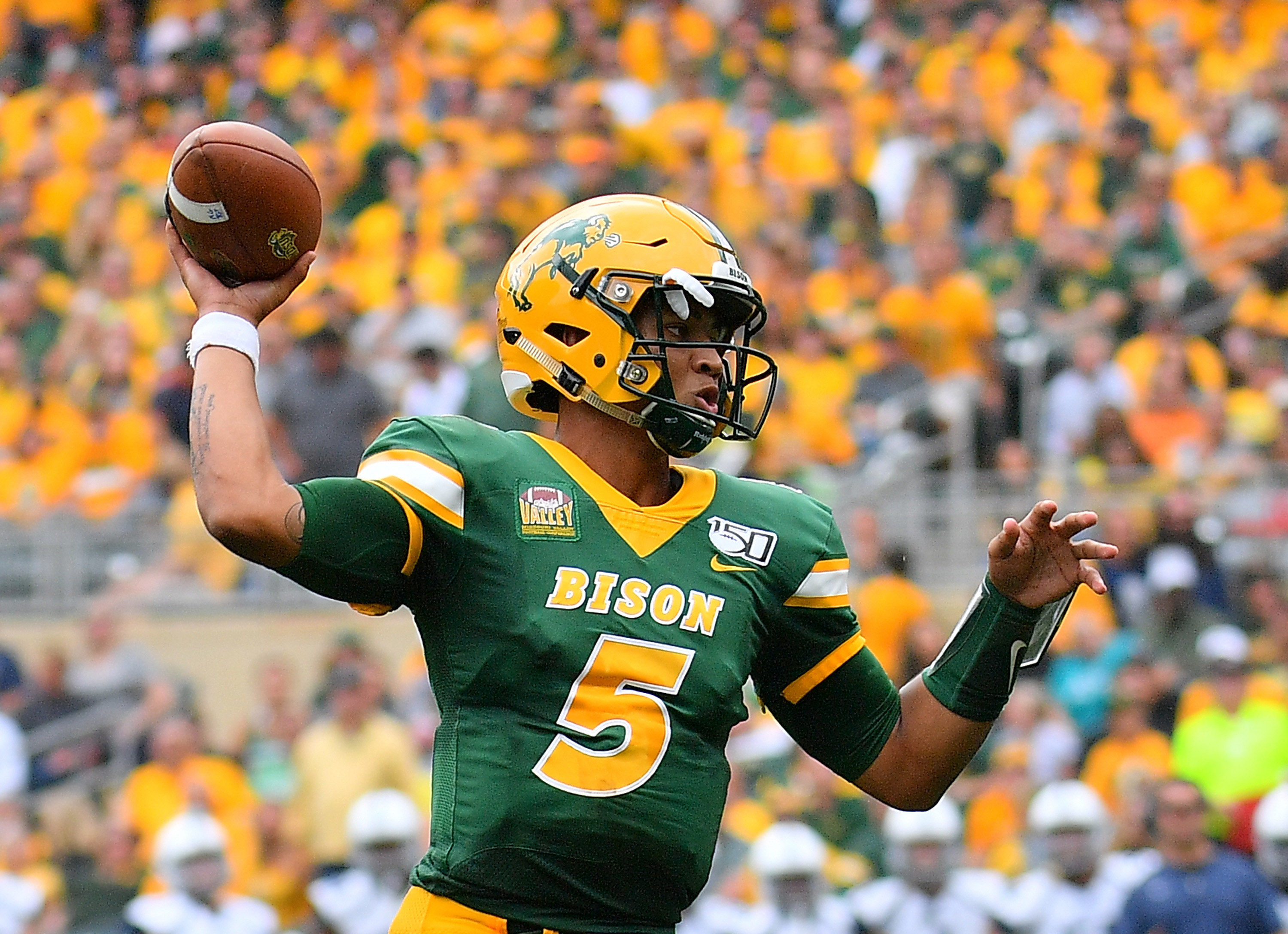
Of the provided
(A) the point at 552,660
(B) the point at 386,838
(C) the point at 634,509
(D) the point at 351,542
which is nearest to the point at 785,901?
(B) the point at 386,838

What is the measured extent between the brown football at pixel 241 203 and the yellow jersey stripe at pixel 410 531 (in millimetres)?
352


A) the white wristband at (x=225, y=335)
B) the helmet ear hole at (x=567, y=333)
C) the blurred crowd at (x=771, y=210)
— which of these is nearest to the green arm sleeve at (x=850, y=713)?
the helmet ear hole at (x=567, y=333)

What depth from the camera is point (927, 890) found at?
7641 mm

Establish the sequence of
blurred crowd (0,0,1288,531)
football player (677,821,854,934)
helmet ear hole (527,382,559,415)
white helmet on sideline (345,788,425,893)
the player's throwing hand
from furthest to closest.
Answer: blurred crowd (0,0,1288,531) → white helmet on sideline (345,788,425,893) → football player (677,821,854,934) → helmet ear hole (527,382,559,415) → the player's throwing hand

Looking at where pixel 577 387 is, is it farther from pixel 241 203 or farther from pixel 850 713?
pixel 850 713

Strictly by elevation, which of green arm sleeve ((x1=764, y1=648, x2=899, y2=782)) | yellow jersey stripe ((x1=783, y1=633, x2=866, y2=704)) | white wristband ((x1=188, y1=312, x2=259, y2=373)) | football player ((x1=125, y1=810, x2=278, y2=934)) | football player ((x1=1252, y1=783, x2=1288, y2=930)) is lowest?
football player ((x1=125, y1=810, x2=278, y2=934))

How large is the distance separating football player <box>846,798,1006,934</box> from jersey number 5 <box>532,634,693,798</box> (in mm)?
4850

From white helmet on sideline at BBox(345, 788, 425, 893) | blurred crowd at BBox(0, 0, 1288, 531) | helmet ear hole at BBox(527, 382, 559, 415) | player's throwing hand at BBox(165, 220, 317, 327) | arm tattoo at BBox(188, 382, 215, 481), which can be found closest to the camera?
arm tattoo at BBox(188, 382, 215, 481)

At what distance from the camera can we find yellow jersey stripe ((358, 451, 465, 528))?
2.88 m

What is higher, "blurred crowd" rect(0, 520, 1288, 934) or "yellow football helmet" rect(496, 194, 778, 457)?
"yellow football helmet" rect(496, 194, 778, 457)

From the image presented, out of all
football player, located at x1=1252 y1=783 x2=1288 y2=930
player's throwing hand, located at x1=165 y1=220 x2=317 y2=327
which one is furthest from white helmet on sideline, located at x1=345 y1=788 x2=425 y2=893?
player's throwing hand, located at x1=165 y1=220 x2=317 y2=327

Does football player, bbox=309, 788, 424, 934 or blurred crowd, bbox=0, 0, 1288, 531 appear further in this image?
blurred crowd, bbox=0, 0, 1288, 531

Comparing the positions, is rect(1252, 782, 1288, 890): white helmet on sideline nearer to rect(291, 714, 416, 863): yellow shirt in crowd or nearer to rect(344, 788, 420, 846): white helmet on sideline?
rect(344, 788, 420, 846): white helmet on sideline

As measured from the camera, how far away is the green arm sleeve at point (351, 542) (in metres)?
2.75
